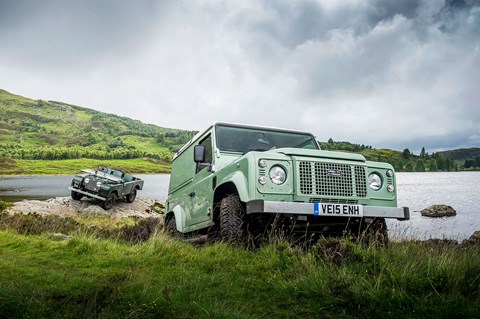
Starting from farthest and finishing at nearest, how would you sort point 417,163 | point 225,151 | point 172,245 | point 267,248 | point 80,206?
point 417,163
point 80,206
point 225,151
point 172,245
point 267,248

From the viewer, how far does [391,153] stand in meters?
99.9

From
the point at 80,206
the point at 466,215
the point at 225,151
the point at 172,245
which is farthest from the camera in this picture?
the point at 466,215

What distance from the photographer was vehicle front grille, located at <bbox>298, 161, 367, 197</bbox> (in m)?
5.02

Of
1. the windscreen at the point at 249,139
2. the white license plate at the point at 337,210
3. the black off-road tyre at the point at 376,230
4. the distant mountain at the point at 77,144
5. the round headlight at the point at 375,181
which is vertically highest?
the distant mountain at the point at 77,144

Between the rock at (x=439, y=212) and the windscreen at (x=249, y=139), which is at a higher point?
the windscreen at (x=249, y=139)

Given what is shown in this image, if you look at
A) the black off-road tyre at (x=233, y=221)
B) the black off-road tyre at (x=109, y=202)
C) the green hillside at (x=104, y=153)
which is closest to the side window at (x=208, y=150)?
the black off-road tyre at (x=233, y=221)

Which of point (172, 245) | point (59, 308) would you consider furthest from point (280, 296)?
point (172, 245)

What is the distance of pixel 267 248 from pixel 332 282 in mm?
1447

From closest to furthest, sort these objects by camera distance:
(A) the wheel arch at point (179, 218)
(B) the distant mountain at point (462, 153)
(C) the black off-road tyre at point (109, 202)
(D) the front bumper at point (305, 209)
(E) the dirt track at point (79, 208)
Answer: (D) the front bumper at point (305, 209) → (A) the wheel arch at point (179, 218) → (E) the dirt track at point (79, 208) → (C) the black off-road tyre at point (109, 202) → (B) the distant mountain at point (462, 153)

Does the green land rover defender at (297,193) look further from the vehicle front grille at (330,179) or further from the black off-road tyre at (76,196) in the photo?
the black off-road tyre at (76,196)

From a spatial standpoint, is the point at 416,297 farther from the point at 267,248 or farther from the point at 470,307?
the point at 267,248

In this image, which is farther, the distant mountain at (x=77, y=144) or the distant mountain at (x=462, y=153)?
the distant mountain at (x=462, y=153)

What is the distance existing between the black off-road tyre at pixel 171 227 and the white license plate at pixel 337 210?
414 cm

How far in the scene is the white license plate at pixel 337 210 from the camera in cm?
475
